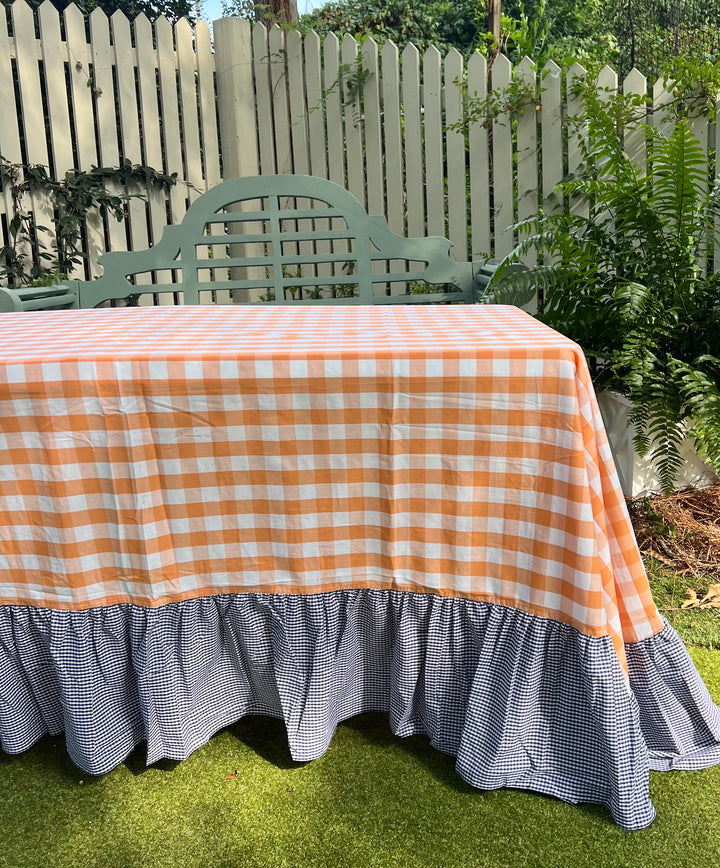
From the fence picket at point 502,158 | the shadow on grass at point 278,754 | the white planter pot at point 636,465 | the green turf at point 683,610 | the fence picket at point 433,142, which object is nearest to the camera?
the shadow on grass at point 278,754

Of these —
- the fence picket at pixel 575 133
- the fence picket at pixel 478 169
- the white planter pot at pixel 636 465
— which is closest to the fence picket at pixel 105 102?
the fence picket at pixel 478 169

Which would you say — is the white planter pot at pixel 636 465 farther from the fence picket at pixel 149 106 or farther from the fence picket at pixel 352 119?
the fence picket at pixel 149 106

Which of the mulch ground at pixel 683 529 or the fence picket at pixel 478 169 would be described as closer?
the mulch ground at pixel 683 529

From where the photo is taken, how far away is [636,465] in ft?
8.42

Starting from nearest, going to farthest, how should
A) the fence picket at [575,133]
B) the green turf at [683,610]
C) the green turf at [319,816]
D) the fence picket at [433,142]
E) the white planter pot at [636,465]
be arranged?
the green turf at [319,816] → the green turf at [683,610] → the white planter pot at [636,465] → the fence picket at [575,133] → the fence picket at [433,142]

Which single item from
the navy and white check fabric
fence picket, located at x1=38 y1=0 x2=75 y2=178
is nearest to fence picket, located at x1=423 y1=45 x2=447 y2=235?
fence picket, located at x1=38 y1=0 x2=75 y2=178

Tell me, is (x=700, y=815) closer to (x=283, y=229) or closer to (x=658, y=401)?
(x=658, y=401)

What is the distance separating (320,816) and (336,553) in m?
0.43

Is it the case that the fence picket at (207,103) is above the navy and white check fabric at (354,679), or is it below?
above

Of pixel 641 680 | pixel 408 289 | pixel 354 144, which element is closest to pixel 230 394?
pixel 641 680

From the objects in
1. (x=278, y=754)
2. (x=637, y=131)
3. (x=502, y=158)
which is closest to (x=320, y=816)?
(x=278, y=754)

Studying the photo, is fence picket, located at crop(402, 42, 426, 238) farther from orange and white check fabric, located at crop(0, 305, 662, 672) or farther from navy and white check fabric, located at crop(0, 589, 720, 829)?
navy and white check fabric, located at crop(0, 589, 720, 829)

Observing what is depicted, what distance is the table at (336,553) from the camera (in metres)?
1.15

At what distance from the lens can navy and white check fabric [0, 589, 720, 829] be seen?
1.20 m
